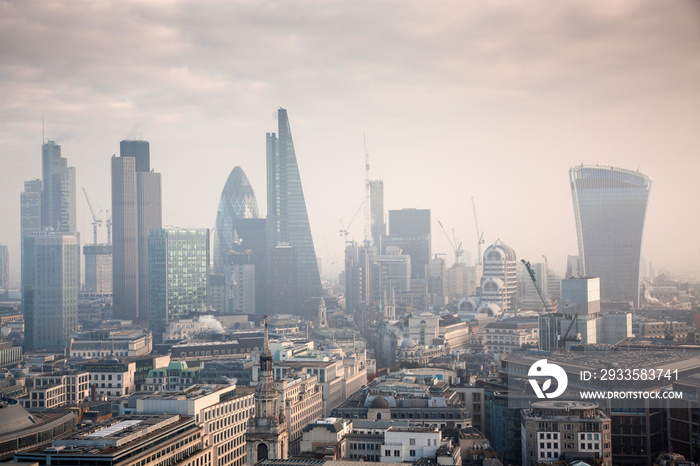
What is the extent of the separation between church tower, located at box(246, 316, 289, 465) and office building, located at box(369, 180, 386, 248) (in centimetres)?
12370

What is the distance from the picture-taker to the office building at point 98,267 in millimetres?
142625

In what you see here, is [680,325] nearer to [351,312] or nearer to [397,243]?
[351,312]

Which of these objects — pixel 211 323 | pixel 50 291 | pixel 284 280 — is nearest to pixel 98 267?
pixel 284 280

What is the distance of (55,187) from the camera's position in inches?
5039

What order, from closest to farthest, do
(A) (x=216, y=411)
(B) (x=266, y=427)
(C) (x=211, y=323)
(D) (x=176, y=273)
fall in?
1. (B) (x=266, y=427)
2. (A) (x=216, y=411)
3. (C) (x=211, y=323)
4. (D) (x=176, y=273)

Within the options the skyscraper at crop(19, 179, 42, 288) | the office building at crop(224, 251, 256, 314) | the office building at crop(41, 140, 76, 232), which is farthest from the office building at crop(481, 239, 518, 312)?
the skyscraper at crop(19, 179, 42, 288)

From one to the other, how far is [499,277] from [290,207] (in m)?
29.8

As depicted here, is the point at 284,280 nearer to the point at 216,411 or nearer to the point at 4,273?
the point at 4,273

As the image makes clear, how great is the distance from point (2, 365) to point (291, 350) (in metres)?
24.3

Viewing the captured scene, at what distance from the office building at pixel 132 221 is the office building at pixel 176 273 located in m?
8.27

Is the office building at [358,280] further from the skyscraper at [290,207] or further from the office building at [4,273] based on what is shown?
the office building at [4,273]

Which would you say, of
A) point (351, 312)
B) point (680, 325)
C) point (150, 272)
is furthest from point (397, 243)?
point (680, 325)

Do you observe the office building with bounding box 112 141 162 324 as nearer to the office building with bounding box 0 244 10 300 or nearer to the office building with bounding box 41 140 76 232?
the office building with bounding box 41 140 76 232

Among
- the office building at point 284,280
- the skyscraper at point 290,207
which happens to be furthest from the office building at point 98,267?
the office building at point 284,280
